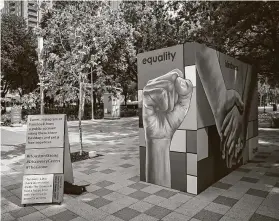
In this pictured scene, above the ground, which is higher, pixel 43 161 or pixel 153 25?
pixel 153 25

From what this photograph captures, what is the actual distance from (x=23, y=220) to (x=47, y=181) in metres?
0.83

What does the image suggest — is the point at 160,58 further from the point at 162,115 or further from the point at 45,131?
the point at 45,131

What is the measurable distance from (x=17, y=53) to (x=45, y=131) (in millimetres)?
22909

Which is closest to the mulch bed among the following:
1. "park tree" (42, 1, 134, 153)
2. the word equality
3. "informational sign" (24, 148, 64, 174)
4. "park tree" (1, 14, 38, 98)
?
"park tree" (42, 1, 134, 153)

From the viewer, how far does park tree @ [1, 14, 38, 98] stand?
23744mm

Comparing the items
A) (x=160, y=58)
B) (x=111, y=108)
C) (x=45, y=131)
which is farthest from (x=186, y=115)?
(x=111, y=108)

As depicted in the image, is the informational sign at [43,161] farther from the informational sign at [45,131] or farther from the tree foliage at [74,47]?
the tree foliage at [74,47]

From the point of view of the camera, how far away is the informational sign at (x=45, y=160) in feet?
15.5

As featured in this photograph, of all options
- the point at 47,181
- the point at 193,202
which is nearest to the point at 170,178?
the point at 193,202

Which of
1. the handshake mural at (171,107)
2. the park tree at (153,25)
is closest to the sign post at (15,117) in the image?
the park tree at (153,25)

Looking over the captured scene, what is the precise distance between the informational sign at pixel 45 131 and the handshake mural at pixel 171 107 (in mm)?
1883

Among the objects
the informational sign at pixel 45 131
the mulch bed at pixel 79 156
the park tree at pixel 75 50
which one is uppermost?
the park tree at pixel 75 50

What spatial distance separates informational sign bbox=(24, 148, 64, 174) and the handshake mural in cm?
197

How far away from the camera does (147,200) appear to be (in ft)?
15.7
